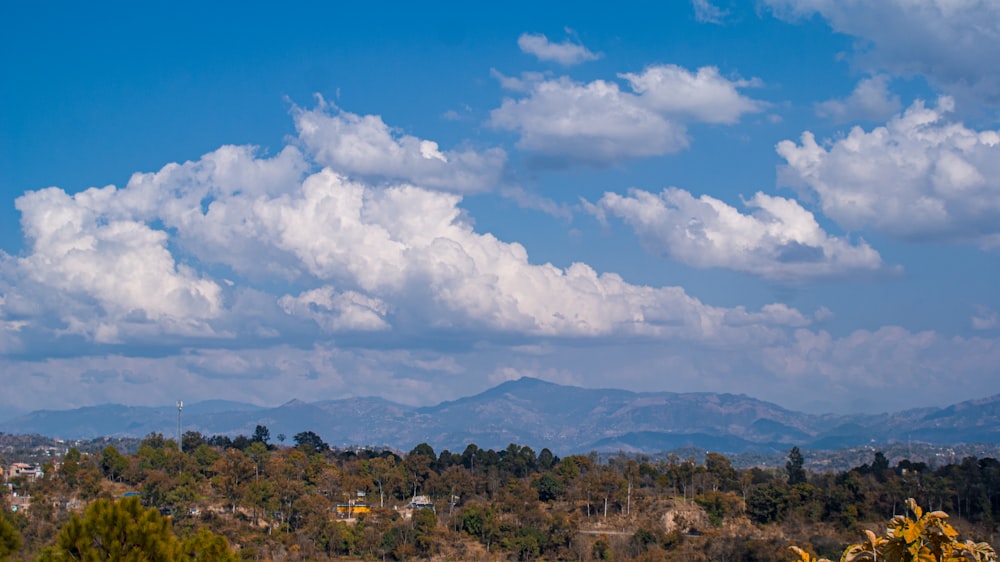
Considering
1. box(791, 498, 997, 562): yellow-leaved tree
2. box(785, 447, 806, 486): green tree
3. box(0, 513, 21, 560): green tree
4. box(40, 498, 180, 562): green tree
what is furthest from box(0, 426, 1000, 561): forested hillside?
box(791, 498, 997, 562): yellow-leaved tree

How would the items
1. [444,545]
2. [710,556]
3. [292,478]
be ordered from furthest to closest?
[292,478] < [444,545] < [710,556]

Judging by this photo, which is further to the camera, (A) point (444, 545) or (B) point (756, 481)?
(B) point (756, 481)

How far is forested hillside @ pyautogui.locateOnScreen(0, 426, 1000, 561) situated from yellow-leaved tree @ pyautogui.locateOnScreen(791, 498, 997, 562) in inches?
1716

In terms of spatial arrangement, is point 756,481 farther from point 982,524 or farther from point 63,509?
point 63,509

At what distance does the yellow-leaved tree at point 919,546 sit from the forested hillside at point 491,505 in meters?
43.6

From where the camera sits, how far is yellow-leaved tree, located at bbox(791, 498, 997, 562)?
23.4ft

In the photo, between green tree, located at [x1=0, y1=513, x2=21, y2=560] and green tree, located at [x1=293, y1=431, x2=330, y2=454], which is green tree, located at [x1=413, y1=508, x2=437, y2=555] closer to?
green tree, located at [x1=293, y1=431, x2=330, y2=454]

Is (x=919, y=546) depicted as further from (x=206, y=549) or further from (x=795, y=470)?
(x=795, y=470)

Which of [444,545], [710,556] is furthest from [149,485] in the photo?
[710,556]

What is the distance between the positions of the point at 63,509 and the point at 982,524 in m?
59.7

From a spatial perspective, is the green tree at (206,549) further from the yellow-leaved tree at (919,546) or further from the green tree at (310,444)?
the green tree at (310,444)

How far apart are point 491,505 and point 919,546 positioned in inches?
2375

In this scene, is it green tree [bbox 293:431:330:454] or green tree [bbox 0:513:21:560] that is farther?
green tree [bbox 293:431:330:454]

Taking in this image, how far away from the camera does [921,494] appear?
64.6 metres
